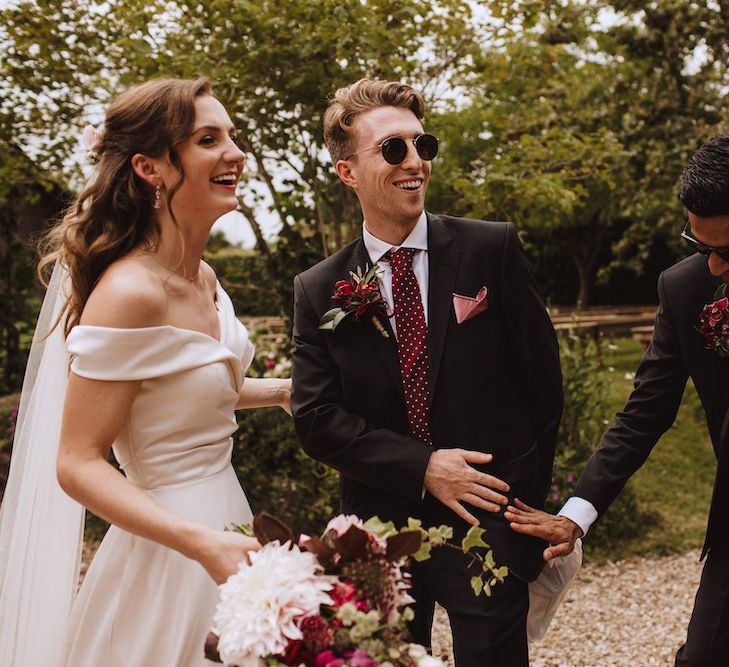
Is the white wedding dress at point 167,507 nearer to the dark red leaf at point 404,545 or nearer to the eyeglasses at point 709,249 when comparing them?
the dark red leaf at point 404,545

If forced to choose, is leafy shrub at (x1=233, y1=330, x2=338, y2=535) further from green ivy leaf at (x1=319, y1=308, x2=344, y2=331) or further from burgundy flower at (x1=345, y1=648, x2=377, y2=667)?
burgundy flower at (x1=345, y1=648, x2=377, y2=667)

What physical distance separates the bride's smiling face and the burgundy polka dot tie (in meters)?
0.66

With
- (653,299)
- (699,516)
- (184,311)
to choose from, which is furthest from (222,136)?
(653,299)

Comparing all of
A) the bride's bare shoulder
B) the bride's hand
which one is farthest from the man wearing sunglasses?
Result: the bride's hand

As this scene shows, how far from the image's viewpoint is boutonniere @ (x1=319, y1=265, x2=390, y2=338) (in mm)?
2873

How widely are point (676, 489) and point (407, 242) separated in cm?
619

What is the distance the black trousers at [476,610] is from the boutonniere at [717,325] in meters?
1.01

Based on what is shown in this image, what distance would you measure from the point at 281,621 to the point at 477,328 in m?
1.42

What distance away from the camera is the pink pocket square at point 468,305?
287cm

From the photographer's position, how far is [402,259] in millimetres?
3010

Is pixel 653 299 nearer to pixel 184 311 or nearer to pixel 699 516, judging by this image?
pixel 699 516

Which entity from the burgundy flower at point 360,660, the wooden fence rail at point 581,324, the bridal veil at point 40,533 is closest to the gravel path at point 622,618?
the wooden fence rail at point 581,324

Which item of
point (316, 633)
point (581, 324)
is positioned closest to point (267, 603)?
point (316, 633)

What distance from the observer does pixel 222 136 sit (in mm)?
2604
